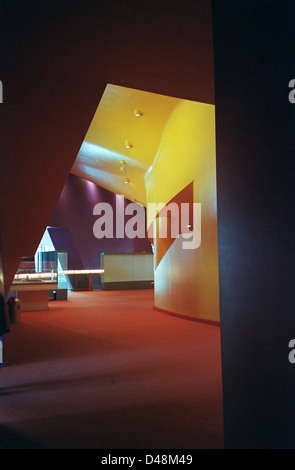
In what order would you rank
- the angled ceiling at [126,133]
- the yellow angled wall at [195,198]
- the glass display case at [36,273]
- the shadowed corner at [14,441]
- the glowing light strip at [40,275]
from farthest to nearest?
the glowing light strip at [40,275] → the glass display case at [36,273] → the angled ceiling at [126,133] → the yellow angled wall at [195,198] → the shadowed corner at [14,441]

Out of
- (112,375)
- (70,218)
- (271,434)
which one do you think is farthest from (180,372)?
(70,218)

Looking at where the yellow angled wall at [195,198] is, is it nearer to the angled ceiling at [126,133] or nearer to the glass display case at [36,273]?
the angled ceiling at [126,133]

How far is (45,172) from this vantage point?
197 inches

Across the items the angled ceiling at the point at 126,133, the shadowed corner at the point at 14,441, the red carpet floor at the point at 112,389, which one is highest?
the angled ceiling at the point at 126,133

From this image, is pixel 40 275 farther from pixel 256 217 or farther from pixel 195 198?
pixel 256 217

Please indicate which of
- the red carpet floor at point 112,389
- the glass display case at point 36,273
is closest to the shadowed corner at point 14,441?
the red carpet floor at point 112,389

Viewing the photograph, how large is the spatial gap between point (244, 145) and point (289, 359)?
1086 mm

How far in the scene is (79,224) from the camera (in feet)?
62.2

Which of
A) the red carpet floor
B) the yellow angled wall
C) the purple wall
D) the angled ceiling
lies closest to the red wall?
the red carpet floor

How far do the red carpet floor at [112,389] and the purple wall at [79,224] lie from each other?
1174cm

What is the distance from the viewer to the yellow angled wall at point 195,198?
7.44 meters

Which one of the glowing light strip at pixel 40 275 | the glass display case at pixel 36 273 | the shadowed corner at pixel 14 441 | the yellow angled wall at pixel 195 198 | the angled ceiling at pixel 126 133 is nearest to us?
the shadowed corner at pixel 14 441

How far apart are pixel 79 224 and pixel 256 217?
17496mm
